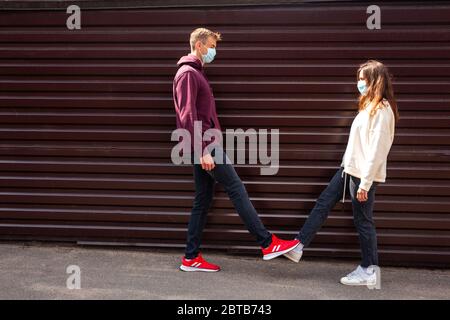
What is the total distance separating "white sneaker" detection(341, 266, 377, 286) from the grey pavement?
7 centimetres

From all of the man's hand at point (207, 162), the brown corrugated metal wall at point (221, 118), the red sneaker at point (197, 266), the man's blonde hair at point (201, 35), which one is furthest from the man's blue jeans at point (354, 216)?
the man's blonde hair at point (201, 35)

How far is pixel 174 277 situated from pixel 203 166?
972 millimetres

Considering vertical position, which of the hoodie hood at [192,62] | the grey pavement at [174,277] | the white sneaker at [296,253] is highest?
the hoodie hood at [192,62]

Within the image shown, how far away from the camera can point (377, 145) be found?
15.0 feet

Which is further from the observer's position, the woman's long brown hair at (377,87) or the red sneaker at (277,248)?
the red sneaker at (277,248)

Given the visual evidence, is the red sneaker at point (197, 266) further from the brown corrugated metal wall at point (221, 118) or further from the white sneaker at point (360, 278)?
the white sneaker at point (360, 278)

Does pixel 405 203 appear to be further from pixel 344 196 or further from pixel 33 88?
pixel 33 88

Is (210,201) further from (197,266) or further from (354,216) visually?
(354,216)

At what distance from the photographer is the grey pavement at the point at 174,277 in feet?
15.2

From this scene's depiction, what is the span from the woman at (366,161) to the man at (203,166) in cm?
37

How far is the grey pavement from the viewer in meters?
4.64

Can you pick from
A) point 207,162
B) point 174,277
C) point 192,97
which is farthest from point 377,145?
point 174,277

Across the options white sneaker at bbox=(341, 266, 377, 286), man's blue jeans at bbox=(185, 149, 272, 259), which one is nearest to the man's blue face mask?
man's blue jeans at bbox=(185, 149, 272, 259)
